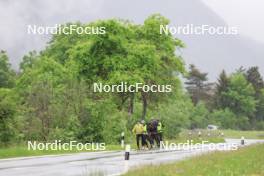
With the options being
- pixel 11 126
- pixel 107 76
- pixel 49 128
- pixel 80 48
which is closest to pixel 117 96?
pixel 107 76

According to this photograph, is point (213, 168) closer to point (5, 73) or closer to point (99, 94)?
point (99, 94)

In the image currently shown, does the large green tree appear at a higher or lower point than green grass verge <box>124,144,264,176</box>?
higher

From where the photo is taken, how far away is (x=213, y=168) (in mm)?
16922

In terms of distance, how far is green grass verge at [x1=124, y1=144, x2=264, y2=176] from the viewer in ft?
50.6

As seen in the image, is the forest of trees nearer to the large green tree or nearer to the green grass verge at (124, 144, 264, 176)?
the large green tree

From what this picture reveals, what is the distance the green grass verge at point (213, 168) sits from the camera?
607 inches

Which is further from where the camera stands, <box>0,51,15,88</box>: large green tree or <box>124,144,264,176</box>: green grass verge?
<box>0,51,15,88</box>: large green tree

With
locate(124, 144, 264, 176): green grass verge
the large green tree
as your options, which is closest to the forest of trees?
the large green tree

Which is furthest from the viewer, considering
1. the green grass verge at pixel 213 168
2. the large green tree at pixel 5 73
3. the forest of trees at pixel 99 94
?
the large green tree at pixel 5 73

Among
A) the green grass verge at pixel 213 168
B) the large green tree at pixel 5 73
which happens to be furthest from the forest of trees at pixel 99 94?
the green grass verge at pixel 213 168

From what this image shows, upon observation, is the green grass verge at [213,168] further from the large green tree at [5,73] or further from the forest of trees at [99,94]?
the large green tree at [5,73]

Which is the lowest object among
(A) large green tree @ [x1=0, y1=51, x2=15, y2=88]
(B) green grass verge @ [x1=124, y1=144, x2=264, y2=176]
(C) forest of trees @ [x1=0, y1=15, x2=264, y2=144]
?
(B) green grass verge @ [x1=124, y1=144, x2=264, y2=176]

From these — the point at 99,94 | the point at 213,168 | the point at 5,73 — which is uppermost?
the point at 5,73

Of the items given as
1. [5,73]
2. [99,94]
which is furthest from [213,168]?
[5,73]
